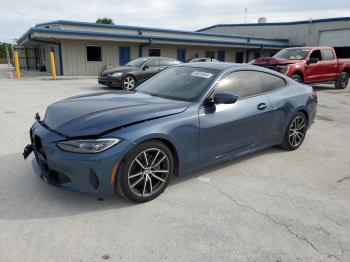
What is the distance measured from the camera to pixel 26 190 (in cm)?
366

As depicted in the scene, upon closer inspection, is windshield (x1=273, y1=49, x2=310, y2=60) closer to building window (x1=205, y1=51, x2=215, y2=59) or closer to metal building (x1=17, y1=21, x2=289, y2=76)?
metal building (x1=17, y1=21, x2=289, y2=76)

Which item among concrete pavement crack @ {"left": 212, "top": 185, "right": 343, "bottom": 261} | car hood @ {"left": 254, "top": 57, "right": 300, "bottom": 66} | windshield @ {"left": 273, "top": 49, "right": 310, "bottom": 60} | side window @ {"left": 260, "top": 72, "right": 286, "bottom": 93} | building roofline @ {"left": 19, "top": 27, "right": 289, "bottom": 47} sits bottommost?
concrete pavement crack @ {"left": 212, "top": 185, "right": 343, "bottom": 261}

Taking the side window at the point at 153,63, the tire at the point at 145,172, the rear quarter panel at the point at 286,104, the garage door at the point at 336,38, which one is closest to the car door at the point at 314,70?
the side window at the point at 153,63

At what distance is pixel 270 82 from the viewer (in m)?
4.92

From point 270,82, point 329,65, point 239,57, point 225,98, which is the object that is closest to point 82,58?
point 329,65

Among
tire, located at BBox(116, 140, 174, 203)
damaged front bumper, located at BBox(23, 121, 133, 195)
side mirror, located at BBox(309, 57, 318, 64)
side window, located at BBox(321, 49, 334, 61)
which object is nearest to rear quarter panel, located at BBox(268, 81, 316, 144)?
tire, located at BBox(116, 140, 174, 203)

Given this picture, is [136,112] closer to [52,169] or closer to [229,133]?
[52,169]

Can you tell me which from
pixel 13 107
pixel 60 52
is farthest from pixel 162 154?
pixel 60 52

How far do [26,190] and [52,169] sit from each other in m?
0.67

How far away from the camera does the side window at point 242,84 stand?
13.8 ft

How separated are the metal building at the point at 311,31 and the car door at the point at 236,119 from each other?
29.6 metres

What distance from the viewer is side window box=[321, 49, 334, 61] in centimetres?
1327

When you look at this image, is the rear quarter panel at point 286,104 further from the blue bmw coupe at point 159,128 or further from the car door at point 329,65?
the car door at point 329,65

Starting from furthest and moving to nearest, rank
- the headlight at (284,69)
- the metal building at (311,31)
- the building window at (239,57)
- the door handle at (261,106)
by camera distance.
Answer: the building window at (239,57)
the metal building at (311,31)
the headlight at (284,69)
the door handle at (261,106)
